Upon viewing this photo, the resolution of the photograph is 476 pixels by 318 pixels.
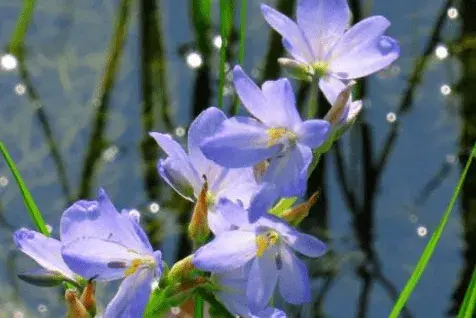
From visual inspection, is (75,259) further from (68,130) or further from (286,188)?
(68,130)

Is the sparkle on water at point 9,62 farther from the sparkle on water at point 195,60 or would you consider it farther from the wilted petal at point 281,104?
the wilted petal at point 281,104

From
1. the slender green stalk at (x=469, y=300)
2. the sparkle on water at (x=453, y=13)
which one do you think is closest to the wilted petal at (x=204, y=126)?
the slender green stalk at (x=469, y=300)

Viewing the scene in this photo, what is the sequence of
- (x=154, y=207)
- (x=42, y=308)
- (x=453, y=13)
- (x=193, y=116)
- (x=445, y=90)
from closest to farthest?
(x=42, y=308) → (x=154, y=207) → (x=193, y=116) → (x=445, y=90) → (x=453, y=13)

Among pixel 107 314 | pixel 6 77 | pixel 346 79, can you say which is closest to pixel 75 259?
pixel 107 314

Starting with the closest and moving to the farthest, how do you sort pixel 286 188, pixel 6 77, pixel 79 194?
pixel 286 188 → pixel 79 194 → pixel 6 77

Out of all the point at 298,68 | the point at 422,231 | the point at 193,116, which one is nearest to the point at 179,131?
the point at 193,116

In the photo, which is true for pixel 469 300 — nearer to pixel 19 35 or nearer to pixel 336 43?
pixel 336 43
